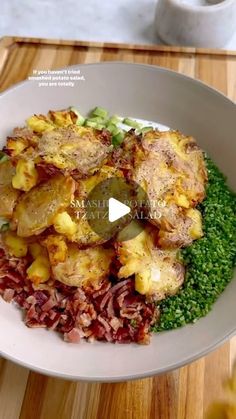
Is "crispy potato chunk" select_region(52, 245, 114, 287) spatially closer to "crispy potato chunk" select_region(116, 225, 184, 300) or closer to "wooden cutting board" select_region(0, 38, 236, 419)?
"crispy potato chunk" select_region(116, 225, 184, 300)

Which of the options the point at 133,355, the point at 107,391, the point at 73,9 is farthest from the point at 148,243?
the point at 73,9

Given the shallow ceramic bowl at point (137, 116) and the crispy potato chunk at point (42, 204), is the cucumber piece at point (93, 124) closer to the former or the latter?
the shallow ceramic bowl at point (137, 116)

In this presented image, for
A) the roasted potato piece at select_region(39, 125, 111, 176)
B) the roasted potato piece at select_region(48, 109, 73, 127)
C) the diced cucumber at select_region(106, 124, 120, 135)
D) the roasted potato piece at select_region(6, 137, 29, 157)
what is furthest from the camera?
the diced cucumber at select_region(106, 124, 120, 135)

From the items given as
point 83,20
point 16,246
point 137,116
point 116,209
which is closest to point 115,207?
point 116,209

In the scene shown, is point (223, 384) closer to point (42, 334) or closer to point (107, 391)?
point (107, 391)

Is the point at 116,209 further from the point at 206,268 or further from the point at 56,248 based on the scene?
the point at 206,268

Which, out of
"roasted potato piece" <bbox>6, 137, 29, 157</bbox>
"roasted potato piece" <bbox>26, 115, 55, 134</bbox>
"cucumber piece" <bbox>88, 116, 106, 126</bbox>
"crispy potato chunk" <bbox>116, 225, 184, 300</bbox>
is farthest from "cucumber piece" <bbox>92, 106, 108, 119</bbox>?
"crispy potato chunk" <bbox>116, 225, 184, 300</bbox>

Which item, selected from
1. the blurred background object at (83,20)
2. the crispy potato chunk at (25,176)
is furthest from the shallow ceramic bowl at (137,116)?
the blurred background object at (83,20)
